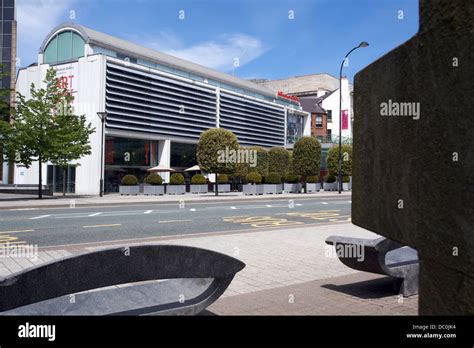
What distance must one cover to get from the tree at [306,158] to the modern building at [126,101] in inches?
503

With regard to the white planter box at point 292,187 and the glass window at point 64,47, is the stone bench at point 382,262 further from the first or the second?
the glass window at point 64,47

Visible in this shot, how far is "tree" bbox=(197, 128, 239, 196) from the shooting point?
1334 inches

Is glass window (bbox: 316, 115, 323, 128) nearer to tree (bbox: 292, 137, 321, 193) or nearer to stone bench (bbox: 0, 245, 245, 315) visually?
tree (bbox: 292, 137, 321, 193)

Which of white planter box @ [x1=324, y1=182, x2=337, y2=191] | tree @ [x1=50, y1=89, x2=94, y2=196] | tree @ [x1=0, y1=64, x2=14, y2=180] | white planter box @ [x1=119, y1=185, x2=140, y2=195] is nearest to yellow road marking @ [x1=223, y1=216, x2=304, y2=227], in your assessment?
tree @ [x1=50, y1=89, x2=94, y2=196]

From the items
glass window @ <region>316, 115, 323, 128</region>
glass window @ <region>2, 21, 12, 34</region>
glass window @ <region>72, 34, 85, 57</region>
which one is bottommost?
glass window @ <region>316, 115, 323, 128</region>

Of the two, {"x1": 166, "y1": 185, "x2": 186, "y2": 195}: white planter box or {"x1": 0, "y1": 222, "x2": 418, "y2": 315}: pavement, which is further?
{"x1": 166, "y1": 185, "x2": 186, "y2": 195}: white planter box

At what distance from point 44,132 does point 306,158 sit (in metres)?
24.3

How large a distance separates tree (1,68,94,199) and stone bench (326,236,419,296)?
24299 mm

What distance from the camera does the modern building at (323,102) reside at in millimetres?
75169

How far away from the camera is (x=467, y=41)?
1808 millimetres

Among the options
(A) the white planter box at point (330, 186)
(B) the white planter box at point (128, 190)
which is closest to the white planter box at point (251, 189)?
(B) the white planter box at point (128, 190)

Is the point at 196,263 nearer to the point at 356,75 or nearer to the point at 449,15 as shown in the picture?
the point at 356,75

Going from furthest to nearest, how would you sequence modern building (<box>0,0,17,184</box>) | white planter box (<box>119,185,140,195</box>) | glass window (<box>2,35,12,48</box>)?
glass window (<box>2,35,12,48</box>) < modern building (<box>0,0,17,184</box>) < white planter box (<box>119,185,140,195</box>)

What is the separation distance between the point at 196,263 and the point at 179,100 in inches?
1717
